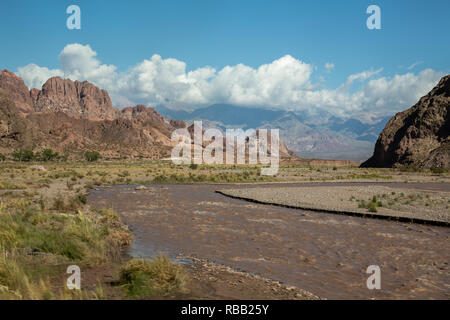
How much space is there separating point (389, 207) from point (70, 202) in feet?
64.6

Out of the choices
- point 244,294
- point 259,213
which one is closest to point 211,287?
point 244,294

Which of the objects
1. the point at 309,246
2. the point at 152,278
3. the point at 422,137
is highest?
the point at 422,137

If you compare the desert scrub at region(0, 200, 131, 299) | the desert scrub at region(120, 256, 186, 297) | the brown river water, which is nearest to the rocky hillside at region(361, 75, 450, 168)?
the brown river water

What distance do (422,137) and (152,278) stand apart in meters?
100

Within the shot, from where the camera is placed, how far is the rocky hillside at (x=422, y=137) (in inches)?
3321

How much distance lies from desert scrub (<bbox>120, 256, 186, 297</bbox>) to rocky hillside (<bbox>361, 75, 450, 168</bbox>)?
3258 inches

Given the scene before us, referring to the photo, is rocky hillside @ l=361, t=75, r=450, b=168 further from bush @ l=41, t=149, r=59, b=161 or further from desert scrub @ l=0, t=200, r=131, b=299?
bush @ l=41, t=149, r=59, b=161

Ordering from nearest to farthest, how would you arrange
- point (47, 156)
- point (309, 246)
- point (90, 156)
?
1. point (309, 246)
2. point (47, 156)
3. point (90, 156)

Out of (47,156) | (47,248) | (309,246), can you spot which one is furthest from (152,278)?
(47,156)

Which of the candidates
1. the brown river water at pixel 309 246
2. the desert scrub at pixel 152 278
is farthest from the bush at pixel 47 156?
the desert scrub at pixel 152 278

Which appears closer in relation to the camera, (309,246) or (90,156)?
(309,246)

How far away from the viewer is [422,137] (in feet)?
305

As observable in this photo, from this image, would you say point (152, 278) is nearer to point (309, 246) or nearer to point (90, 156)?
point (309, 246)
